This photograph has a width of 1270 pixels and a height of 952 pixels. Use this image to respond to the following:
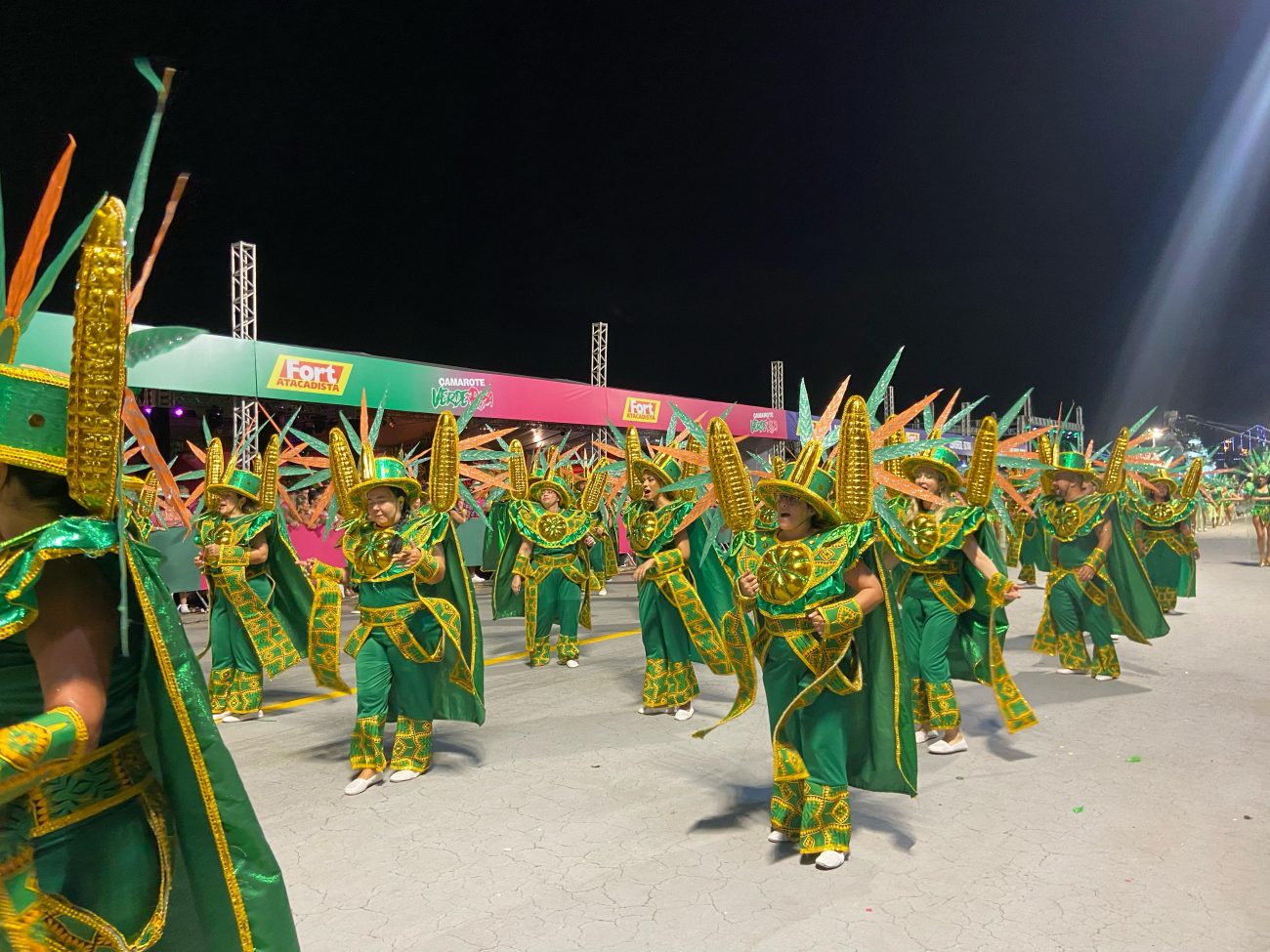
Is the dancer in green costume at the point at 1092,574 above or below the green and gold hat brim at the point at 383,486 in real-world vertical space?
below

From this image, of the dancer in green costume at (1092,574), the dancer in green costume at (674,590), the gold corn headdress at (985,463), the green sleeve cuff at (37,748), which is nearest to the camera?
the green sleeve cuff at (37,748)

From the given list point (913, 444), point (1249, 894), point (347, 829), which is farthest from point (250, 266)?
point (1249, 894)

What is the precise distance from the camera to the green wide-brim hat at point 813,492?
12.2 feet

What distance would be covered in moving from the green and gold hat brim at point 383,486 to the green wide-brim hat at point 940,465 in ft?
10.2

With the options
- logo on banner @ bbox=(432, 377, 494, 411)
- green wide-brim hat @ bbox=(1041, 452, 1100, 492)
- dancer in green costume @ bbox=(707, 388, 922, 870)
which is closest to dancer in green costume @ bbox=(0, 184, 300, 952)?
dancer in green costume @ bbox=(707, 388, 922, 870)

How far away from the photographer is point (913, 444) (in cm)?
419

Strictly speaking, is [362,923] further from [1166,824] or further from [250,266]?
[250,266]

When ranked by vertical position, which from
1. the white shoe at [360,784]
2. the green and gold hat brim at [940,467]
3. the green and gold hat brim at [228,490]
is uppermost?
the green and gold hat brim at [940,467]

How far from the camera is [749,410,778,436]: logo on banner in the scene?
22.8 metres

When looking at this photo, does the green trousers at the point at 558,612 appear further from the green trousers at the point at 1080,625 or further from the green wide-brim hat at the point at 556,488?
the green trousers at the point at 1080,625

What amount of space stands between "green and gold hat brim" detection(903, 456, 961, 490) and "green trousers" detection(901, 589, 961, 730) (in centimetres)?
67

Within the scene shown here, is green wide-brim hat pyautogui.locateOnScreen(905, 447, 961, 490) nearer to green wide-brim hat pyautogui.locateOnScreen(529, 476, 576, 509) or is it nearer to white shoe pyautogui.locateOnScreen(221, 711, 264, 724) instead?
green wide-brim hat pyautogui.locateOnScreen(529, 476, 576, 509)

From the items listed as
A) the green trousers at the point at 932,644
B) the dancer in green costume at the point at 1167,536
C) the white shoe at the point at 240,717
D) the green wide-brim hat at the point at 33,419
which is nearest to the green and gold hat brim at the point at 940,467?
the green trousers at the point at 932,644

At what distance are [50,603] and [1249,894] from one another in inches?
165
